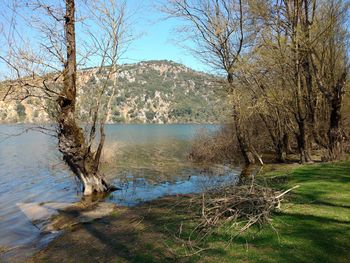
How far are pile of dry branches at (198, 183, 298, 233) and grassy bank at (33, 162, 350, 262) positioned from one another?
0.92 ft

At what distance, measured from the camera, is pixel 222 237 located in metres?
7.68

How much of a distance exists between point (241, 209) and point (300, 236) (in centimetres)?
172

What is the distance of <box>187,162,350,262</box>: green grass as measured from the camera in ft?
20.9

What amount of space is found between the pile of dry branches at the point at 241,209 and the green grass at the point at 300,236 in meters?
0.30

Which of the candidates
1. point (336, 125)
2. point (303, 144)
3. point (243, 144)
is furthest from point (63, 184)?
point (336, 125)

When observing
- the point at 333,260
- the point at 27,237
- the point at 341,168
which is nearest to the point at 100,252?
the point at 27,237

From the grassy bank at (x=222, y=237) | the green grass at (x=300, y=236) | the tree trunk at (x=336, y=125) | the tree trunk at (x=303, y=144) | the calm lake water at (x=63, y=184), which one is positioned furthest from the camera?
the tree trunk at (x=303, y=144)

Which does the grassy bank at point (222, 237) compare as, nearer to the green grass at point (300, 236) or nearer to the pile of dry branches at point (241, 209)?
the green grass at point (300, 236)

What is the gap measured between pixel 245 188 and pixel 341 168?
792cm

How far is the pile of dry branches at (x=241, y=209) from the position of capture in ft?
26.8

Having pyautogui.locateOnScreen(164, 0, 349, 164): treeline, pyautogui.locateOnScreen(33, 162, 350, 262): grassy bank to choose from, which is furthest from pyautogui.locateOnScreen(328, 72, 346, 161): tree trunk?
pyautogui.locateOnScreen(33, 162, 350, 262): grassy bank

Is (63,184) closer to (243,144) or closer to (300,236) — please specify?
(243,144)

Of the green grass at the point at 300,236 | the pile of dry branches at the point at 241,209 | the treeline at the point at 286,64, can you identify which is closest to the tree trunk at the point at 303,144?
the treeline at the point at 286,64

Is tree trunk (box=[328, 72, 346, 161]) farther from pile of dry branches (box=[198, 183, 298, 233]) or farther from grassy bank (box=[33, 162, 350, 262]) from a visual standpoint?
pile of dry branches (box=[198, 183, 298, 233])
